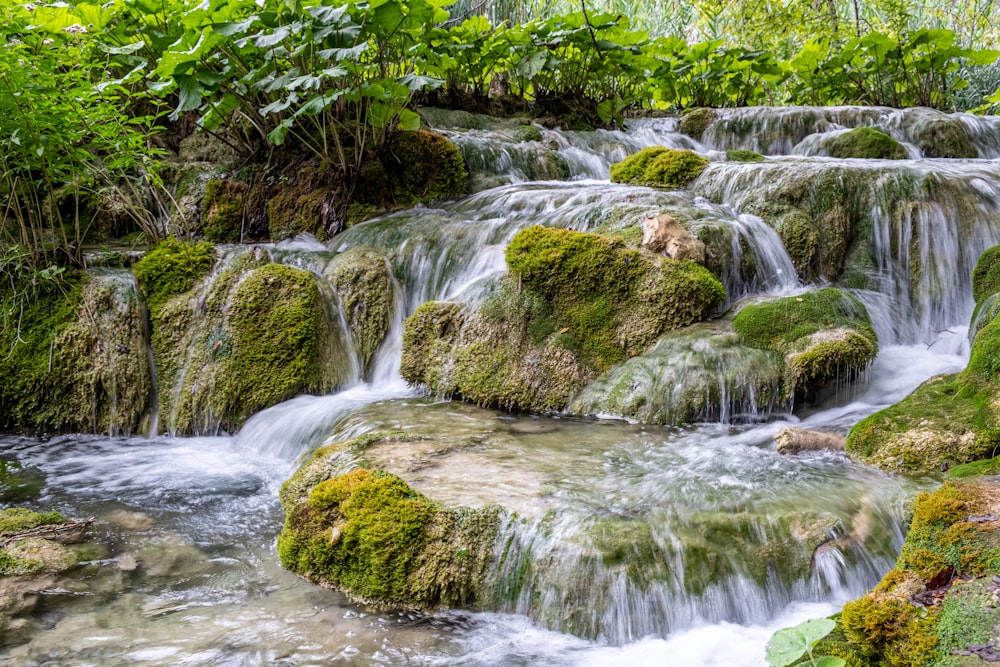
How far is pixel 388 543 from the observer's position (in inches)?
132

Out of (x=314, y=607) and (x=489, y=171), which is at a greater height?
(x=489, y=171)

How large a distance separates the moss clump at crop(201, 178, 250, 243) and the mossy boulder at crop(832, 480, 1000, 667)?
25.0 feet

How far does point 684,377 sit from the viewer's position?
4.88 m

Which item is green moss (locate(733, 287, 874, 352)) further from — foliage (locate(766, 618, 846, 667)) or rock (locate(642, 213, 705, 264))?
foliage (locate(766, 618, 846, 667))

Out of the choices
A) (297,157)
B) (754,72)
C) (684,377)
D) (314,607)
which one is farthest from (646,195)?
(754,72)

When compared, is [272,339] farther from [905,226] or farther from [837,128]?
[837,128]

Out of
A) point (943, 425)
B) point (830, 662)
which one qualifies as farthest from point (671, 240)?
point (830, 662)

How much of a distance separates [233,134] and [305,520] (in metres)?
6.15

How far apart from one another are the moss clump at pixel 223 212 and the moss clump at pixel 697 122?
6.01 metres

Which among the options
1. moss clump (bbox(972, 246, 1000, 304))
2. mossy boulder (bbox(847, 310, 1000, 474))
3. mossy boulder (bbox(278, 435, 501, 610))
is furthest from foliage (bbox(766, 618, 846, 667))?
moss clump (bbox(972, 246, 1000, 304))

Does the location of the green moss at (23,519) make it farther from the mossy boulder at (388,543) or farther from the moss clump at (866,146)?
the moss clump at (866,146)

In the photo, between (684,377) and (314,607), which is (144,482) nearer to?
(314,607)

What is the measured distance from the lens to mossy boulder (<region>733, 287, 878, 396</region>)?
477 cm

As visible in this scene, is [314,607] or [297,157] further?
[297,157]
